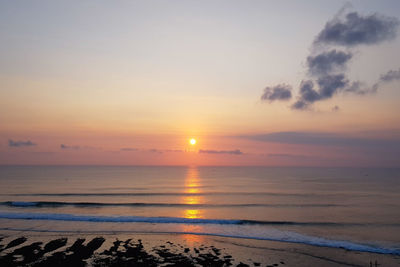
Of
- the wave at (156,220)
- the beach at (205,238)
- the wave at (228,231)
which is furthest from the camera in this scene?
the wave at (156,220)

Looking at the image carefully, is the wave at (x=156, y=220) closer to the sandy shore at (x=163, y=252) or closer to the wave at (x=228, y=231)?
the wave at (x=228, y=231)

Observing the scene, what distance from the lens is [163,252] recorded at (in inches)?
825

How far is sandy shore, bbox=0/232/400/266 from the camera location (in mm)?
18922

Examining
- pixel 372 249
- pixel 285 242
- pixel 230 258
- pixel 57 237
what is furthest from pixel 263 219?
pixel 57 237

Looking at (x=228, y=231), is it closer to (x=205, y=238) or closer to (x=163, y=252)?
(x=205, y=238)

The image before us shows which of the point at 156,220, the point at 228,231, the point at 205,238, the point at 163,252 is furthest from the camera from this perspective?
the point at 156,220

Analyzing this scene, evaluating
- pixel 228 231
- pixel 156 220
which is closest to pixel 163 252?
pixel 228 231

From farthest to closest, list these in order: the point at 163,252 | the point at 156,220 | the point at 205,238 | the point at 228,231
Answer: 1. the point at 156,220
2. the point at 228,231
3. the point at 205,238
4. the point at 163,252

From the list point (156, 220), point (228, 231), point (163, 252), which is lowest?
point (163, 252)

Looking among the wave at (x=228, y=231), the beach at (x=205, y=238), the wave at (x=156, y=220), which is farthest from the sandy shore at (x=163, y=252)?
the wave at (x=156, y=220)

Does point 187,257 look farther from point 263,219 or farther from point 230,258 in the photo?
point 263,219

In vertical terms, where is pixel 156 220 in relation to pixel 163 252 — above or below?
above

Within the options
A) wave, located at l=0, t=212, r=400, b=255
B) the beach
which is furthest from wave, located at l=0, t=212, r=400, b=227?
the beach

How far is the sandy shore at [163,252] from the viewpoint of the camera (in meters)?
18.9
